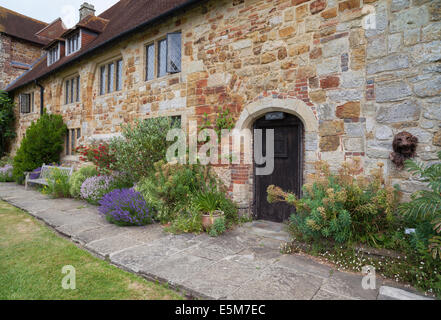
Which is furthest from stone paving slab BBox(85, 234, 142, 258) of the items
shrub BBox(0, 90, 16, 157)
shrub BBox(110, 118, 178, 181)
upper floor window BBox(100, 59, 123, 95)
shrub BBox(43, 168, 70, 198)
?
shrub BBox(0, 90, 16, 157)

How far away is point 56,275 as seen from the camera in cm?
320

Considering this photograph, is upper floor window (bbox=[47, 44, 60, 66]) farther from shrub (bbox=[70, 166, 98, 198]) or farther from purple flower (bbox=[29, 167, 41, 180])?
shrub (bbox=[70, 166, 98, 198])

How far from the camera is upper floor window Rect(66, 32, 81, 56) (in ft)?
38.3

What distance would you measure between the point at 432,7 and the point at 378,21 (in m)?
0.64

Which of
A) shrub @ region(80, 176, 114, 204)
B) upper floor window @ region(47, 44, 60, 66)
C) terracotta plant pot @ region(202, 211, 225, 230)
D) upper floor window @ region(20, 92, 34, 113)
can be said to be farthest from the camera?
upper floor window @ region(20, 92, 34, 113)

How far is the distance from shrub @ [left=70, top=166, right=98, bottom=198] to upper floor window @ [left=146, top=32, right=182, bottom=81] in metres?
3.50

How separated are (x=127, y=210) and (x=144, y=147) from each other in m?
1.75

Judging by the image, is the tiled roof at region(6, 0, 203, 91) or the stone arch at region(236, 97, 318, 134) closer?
the stone arch at region(236, 97, 318, 134)

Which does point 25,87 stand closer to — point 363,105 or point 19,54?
point 19,54

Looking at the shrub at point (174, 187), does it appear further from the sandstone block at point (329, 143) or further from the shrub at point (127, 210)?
the sandstone block at point (329, 143)

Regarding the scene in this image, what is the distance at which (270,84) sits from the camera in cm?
519

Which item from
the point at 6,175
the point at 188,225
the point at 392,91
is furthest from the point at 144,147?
the point at 6,175

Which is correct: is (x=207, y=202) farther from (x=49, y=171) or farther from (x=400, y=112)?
(x=49, y=171)

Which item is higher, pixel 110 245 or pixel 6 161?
pixel 6 161
